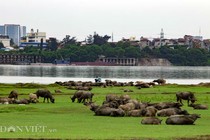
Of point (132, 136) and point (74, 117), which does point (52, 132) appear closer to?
point (132, 136)

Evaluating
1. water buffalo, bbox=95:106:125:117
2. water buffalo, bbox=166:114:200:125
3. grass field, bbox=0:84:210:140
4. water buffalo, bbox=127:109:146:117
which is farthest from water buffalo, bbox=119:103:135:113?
water buffalo, bbox=166:114:200:125

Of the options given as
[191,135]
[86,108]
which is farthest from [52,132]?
[86,108]

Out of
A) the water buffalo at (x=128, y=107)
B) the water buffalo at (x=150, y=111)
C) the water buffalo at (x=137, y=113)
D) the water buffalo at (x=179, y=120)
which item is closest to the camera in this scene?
the water buffalo at (x=179, y=120)

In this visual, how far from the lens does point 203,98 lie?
162 feet

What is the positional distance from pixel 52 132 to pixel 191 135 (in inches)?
199

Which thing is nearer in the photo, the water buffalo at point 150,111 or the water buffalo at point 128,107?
the water buffalo at point 150,111

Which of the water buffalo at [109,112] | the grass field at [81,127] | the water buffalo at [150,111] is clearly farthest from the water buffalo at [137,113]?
the grass field at [81,127]

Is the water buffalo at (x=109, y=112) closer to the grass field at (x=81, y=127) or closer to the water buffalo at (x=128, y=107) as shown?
the grass field at (x=81, y=127)

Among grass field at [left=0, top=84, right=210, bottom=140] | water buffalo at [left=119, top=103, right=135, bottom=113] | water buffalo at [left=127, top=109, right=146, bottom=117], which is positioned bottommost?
grass field at [left=0, top=84, right=210, bottom=140]

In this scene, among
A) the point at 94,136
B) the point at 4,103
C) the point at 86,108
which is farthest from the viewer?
the point at 4,103

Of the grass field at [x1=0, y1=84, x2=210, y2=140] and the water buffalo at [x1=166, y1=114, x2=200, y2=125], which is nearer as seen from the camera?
the grass field at [x1=0, y1=84, x2=210, y2=140]

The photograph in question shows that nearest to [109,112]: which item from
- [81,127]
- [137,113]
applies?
[137,113]

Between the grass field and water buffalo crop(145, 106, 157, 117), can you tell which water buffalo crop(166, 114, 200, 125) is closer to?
the grass field

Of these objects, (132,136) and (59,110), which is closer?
(132,136)
